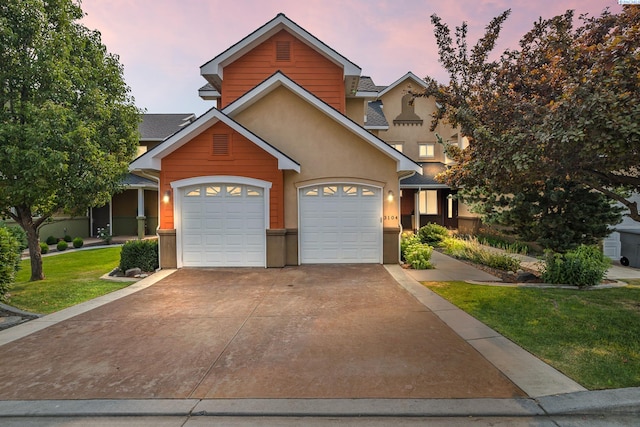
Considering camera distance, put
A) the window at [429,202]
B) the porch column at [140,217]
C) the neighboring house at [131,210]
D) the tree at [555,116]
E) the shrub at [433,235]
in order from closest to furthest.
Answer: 1. the tree at [555,116]
2. the shrub at [433,235]
3. the porch column at [140,217]
4. the neighboring house at [131,210]
5. the window at [429,202]

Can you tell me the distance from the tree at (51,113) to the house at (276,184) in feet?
5.13

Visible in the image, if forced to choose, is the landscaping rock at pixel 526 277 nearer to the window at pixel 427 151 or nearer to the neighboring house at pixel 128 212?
the window at pixel 427 151

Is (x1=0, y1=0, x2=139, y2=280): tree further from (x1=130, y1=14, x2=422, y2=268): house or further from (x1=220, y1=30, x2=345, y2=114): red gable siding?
(x1=220, y1=30, x2=345, y2=114): red gable siding

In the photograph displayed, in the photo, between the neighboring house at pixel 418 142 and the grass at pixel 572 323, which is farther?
the neighboring house at pixel 418 142

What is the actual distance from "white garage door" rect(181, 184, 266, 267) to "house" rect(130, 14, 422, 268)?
0.11 feet

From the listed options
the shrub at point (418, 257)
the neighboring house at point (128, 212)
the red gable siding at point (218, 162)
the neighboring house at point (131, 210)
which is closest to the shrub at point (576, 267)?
the shrub at point (418, 257)

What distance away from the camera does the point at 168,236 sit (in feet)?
35.0

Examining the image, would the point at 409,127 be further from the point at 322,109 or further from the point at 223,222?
the point at 223,222

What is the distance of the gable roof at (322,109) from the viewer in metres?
10.7

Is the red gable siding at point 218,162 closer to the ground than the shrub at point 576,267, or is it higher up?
higher up

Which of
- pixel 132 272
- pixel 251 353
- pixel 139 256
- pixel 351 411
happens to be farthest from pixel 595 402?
pixel 139 256

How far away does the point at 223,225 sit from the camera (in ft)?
35.3

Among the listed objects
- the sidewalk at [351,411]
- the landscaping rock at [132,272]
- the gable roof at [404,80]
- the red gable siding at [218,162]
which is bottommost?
the sidewalk at [351,411]

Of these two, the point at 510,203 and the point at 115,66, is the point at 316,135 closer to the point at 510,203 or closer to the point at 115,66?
the point at 510,203
